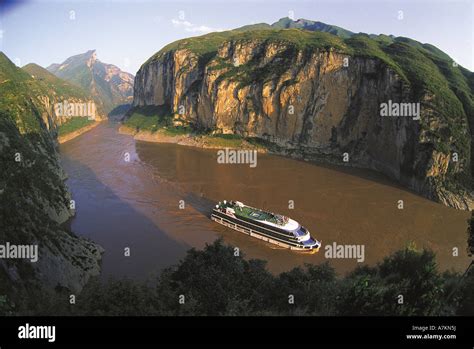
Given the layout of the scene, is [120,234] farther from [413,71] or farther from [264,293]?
[413,71]

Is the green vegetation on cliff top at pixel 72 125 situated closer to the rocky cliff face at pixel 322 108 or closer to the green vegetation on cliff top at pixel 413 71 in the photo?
the rocky cliff face at pixel 322 108

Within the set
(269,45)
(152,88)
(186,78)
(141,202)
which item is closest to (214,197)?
(141,202)

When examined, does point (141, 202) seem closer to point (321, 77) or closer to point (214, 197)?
point (214, 197)
